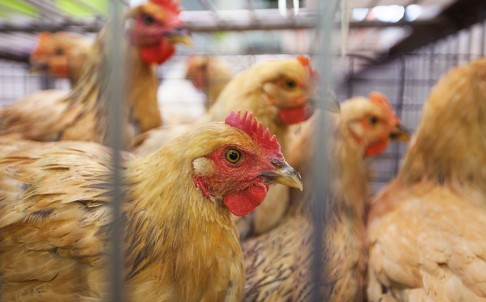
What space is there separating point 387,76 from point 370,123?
1.57m

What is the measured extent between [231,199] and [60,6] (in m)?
1.48

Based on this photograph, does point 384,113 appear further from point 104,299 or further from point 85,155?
point 104,299

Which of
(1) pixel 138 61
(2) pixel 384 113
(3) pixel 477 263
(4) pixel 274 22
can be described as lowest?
(3) pixel 477 263

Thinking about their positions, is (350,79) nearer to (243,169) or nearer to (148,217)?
(243,169)

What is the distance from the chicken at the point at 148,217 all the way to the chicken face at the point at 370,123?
62cm

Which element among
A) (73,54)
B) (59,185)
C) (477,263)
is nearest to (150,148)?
(59,185)

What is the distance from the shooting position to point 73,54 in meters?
2.18

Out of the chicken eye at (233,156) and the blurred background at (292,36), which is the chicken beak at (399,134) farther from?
the chicken eye at (233,156)

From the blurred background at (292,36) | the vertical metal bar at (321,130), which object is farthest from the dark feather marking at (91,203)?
the blurred background at (292,36)

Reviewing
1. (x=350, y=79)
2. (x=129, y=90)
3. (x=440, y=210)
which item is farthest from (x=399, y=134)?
(x=129, y=90)

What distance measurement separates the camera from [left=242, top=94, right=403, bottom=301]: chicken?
3.32 ft

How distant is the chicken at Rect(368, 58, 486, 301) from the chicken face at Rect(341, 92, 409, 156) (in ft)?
0.42

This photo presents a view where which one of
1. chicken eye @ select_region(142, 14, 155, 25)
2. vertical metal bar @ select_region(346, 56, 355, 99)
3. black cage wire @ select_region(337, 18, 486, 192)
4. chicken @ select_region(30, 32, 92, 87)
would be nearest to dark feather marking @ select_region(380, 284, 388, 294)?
black cage wire @ select_region(337, 18, 486, 192)

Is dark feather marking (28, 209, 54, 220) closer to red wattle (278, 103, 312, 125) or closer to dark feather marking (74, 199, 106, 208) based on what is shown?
dark feather marking (74, 199, 106, 208)
